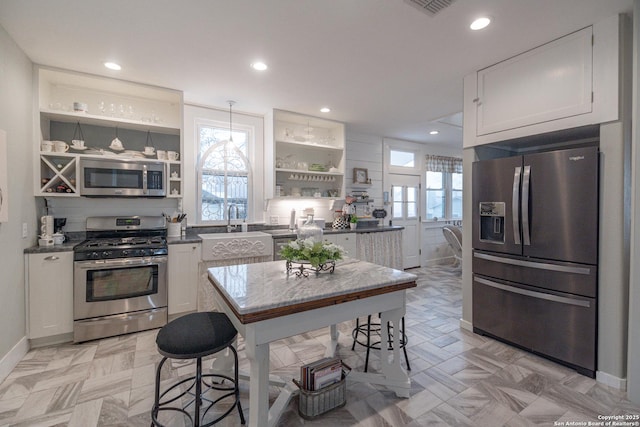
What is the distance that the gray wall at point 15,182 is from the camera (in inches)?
89.4

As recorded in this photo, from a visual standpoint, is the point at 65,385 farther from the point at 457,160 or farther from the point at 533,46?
the point at 457,160

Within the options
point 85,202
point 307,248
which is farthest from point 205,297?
point 307,248

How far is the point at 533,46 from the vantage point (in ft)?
8.14

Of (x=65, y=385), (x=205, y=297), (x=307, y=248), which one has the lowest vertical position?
(x=65, y=385)

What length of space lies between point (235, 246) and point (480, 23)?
3253 mm

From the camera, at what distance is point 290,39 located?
2381 mm

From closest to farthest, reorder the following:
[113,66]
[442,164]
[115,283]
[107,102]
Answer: [113,66] < [115,283] < [107,102] < [442,164]

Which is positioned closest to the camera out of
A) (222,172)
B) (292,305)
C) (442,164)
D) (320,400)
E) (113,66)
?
(292,305)

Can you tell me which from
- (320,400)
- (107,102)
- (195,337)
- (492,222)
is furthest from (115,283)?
(492,222)

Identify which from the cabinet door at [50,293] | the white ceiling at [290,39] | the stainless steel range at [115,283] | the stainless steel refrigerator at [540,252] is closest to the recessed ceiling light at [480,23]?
the white ceiling at [290,39]

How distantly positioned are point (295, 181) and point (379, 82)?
2.08 m

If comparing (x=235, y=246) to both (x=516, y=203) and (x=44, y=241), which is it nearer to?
(x=44, y=241)

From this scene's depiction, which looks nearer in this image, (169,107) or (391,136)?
(169,107)

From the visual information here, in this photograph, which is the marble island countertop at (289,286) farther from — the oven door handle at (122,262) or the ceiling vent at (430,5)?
the ceiling vent at (430,5)
